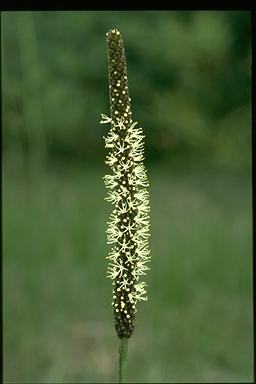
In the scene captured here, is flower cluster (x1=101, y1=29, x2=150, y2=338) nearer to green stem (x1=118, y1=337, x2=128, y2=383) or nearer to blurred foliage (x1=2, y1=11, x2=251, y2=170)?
green stem (x1=118, y1=337, x2=128, y2=383)

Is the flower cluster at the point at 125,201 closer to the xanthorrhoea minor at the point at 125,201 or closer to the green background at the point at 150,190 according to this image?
the xanthorrhoea minor at the point at 125,201

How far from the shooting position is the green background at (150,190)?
3756mm

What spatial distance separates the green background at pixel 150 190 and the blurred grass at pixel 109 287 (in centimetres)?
1

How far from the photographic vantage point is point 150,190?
603 cm

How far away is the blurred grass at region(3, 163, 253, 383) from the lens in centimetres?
345

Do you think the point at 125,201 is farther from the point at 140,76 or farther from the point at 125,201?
the point at 140,76

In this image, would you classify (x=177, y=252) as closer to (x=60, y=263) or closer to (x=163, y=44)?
(x=60, y=263)

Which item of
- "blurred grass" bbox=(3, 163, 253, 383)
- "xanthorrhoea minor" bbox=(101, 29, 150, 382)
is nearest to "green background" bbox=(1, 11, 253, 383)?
"blurred grass" bbox=(3, 163, 253, 383)

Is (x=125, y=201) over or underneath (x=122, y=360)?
over

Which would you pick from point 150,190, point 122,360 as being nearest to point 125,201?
point 122,360

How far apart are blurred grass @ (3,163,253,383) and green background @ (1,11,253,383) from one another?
1 centimetres

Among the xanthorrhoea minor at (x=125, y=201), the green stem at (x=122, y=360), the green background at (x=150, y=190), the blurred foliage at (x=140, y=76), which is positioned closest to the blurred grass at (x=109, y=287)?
the green background at (x=150, y=190)

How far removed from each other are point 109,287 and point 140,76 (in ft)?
7.06
